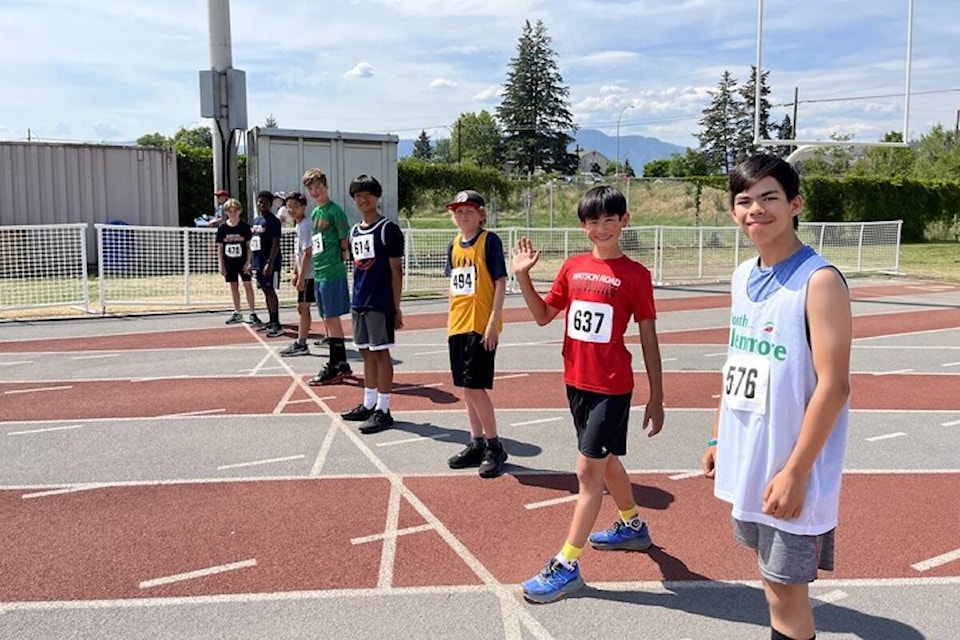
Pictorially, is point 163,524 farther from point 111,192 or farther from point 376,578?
point 111,192

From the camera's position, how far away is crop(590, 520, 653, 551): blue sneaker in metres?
4.32

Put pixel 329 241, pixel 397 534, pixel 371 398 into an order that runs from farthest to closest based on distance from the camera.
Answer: pixel 329 241 → pixel 371 398 → pixel 397 534

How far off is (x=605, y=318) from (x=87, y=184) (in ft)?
75.1

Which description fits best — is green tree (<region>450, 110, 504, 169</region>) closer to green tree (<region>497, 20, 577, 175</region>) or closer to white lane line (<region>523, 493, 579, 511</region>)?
green tree (<region>497, 20, 577, 175</region>)

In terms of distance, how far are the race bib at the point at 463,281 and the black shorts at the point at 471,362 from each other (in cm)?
29

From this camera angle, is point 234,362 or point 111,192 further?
point 111,192

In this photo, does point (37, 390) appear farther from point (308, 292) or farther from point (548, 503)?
point (548, 503)

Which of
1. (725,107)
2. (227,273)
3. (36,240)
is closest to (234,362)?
(227,273)

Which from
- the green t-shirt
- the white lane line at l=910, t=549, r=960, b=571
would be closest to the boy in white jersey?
the white lane line at l=910, t=549, r=960, b=571

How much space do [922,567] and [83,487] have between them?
201 inches

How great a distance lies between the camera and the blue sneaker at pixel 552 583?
3729 millimetres

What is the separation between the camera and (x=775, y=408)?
252cm

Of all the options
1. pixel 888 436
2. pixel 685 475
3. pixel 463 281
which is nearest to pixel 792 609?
pixel 685 475

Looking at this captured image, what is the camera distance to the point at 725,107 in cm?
9025
